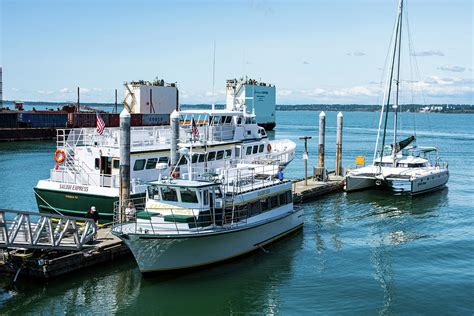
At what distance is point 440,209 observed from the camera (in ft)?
121

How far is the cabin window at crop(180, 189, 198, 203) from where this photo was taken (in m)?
22.2

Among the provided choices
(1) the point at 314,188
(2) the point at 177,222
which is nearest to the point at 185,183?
(2) the point at 177,222

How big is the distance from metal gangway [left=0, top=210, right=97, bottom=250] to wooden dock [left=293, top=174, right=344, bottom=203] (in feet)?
54.7

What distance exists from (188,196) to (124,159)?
5.38m

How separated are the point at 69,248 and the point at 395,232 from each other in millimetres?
17435

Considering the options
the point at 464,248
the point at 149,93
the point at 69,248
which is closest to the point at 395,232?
→ the point at 464,248

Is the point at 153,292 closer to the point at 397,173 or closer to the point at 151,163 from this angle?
the point at 151,163

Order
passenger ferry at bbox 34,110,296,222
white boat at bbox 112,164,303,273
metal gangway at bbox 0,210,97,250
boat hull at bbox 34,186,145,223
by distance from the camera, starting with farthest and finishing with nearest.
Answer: passenger ferry at bbox 34,110,296,222, boat hull at bbox 34,186,145,223, white boat at bbox 112,164,303,273, metal gangway at bbox 0,210,97,250

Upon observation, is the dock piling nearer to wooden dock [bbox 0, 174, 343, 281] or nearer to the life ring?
the life ring

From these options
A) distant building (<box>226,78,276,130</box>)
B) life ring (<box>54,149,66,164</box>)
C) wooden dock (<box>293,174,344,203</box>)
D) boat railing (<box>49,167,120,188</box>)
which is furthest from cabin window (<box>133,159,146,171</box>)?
distant building (<box>226,78,276,130</box>)

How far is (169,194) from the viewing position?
22.5 metres

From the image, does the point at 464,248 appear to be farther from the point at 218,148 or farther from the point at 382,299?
the point at 218,148

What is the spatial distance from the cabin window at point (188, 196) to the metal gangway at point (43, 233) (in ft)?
12.7

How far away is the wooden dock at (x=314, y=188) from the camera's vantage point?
37.2 meters
